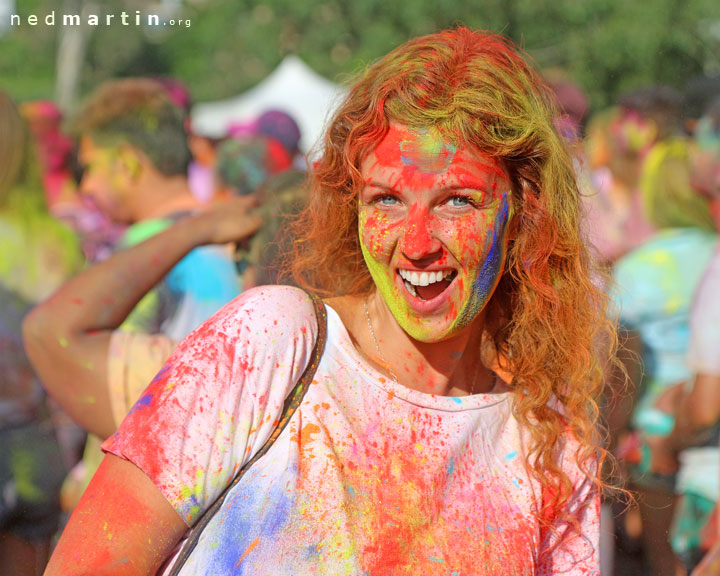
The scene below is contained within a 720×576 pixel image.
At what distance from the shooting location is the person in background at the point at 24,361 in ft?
9.85

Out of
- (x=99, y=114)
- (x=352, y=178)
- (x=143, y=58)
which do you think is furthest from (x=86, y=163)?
(x=143, y=58)

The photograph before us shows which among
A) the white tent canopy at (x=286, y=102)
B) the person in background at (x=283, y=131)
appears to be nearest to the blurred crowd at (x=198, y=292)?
the person in background at (x=283, y=131)

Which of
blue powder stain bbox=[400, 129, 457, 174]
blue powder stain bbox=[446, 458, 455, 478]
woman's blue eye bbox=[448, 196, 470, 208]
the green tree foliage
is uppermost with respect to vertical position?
the green tree foliage

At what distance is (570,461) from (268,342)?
0.77 m

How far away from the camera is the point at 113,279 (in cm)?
218

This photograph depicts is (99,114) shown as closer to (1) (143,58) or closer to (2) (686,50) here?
(2) (686,50)

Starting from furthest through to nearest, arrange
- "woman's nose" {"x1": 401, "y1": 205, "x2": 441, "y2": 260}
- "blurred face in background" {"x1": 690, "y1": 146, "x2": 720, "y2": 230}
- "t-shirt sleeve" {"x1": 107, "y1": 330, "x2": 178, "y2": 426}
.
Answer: "blurred face in background" {"x1": 690, "y1": 146, "x2": 720, "y2": 230} → "t-shirt sleeve" {"x1": 107, "y1": 330, "x2": 178, "y2": 426} → "woman's nose" {"x1": 401, "y1": 205, "x2": 441, "y2": 260}

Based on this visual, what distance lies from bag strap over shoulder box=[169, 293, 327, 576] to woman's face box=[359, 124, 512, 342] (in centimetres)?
17

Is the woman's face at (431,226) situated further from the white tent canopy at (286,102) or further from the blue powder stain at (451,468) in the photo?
the white tent canopy at (286,102)

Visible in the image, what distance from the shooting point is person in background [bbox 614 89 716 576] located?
360cm

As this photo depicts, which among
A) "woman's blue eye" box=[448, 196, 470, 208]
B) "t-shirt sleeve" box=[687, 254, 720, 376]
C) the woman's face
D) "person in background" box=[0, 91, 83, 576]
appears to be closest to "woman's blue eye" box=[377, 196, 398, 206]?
the woman's face

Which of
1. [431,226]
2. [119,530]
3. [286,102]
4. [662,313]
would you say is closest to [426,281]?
[431,226]

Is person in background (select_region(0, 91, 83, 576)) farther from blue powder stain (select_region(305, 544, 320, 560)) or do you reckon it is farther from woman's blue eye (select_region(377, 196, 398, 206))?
woman's blue eye (select_region(377, 196, 398, 206))

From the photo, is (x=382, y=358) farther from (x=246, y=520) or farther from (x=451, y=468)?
(x=246, y=520)
